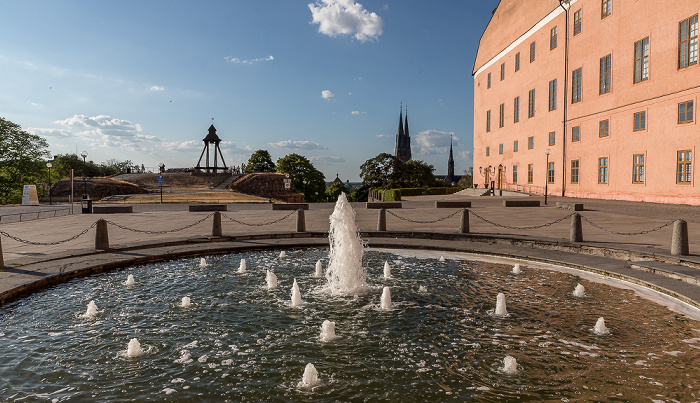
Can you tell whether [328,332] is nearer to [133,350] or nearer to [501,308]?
[133,350]

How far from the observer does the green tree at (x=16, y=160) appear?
48.2 metres

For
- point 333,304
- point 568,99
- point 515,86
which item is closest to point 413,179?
point 515,86

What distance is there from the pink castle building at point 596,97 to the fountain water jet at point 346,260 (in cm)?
2363

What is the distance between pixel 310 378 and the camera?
432 centimetres

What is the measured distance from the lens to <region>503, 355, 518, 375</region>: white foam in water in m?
4.55

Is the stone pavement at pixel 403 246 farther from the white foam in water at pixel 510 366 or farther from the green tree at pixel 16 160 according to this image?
the green tree at pixel 16 160

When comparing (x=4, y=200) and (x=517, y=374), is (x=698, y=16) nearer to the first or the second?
(x=517, y=374)

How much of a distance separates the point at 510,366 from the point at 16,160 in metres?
63.3

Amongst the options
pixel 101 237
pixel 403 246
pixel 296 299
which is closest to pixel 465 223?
pixel 403 246

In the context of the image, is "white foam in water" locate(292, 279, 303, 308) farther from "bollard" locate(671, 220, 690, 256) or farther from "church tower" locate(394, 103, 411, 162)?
"church tower" locate(394, 103, 411, 162)

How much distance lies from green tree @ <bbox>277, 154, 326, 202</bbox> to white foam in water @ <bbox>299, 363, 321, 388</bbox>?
74.0 meters

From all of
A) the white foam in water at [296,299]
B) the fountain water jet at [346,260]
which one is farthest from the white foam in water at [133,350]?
the fountain water jet at [346,260]

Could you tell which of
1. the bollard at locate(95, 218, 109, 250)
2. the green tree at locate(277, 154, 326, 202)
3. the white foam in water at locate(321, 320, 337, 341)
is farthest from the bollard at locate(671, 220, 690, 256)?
the green tree at locate(277, 154, 326, 202)

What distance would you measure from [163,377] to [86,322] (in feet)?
8.49
